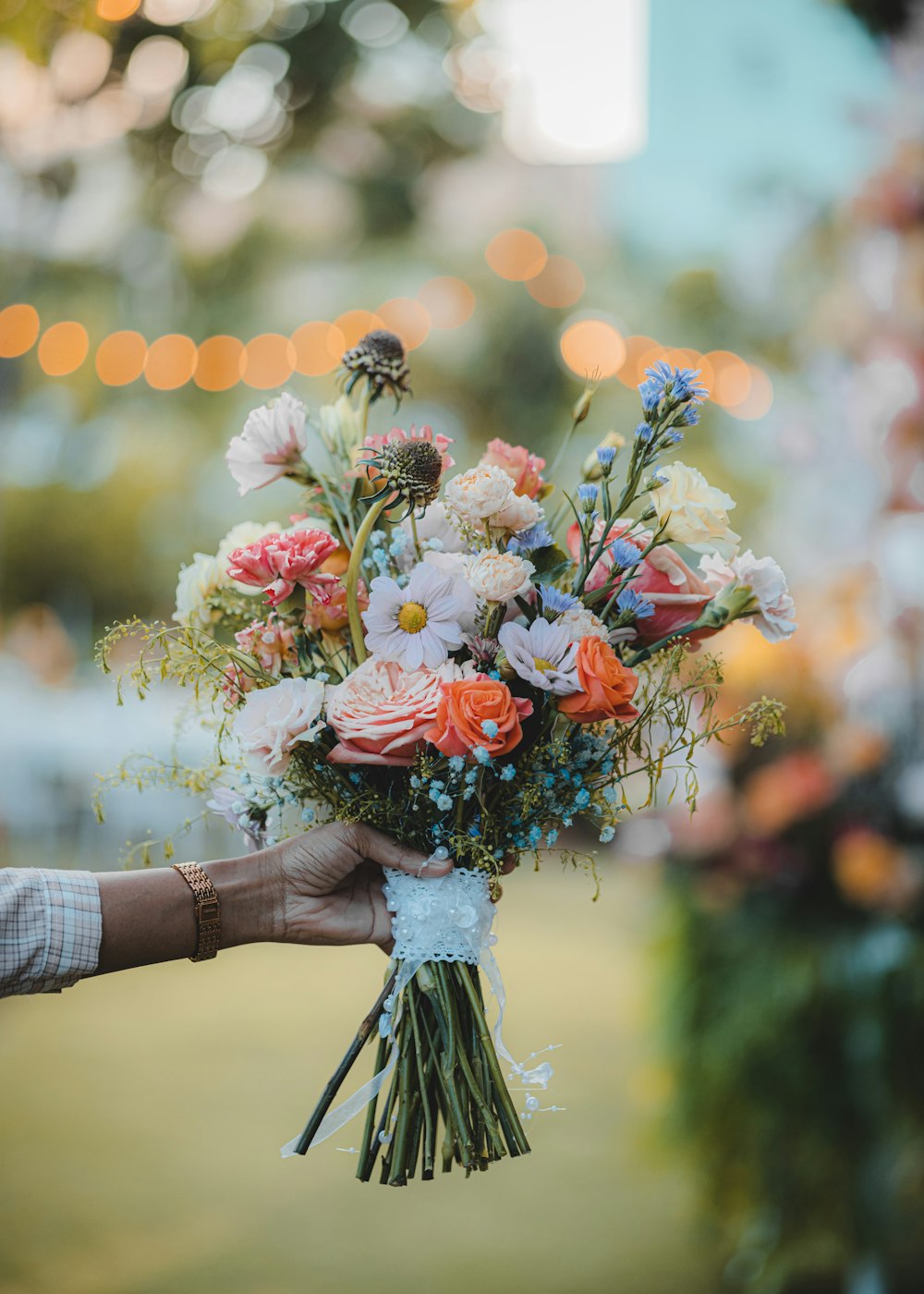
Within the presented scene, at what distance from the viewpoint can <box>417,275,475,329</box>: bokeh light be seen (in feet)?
23.4

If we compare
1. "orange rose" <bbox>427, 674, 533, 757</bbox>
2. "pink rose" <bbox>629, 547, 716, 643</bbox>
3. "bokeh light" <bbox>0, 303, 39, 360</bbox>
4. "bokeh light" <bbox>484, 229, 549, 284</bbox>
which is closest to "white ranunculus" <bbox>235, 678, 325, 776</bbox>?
"orange rose" <bbox>427, 674, 533, 757</bbox>

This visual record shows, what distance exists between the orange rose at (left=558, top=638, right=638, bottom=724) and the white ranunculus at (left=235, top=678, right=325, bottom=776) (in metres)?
0.22

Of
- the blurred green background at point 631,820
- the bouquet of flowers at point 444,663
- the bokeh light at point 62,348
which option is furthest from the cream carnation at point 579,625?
the bokeh light at point 62,348

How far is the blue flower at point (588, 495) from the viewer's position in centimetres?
107

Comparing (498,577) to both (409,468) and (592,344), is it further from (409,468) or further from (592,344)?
(592,344)

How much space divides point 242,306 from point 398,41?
281cm

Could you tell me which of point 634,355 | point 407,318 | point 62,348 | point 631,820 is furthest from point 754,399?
point 62,348

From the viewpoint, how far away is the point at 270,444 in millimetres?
1146

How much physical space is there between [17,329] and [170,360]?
4.94 feet

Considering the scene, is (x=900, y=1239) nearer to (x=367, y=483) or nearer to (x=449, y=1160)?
(x=449, y=1160)

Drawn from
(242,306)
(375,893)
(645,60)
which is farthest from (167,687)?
(375,893)

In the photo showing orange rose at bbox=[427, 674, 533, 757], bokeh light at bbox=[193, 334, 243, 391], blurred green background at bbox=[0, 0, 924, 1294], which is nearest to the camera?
orange rose at bbox=[427, 674, 533, 757]

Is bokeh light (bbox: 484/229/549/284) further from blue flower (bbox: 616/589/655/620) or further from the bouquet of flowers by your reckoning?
blue flower (bbox: 616/589/655/620)

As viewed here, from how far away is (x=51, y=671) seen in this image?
714cm
